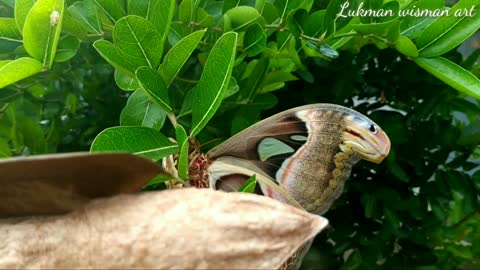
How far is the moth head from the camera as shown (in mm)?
291

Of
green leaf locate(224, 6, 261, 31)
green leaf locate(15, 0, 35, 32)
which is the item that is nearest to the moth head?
green leaf locate(224, 6, 261, 31)

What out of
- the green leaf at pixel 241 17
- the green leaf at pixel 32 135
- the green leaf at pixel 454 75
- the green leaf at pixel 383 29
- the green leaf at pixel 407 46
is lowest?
the green leaf at pixel 32 135

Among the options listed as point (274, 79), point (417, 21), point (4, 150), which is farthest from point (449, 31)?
point (4, 150)

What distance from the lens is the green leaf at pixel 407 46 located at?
0.35 m

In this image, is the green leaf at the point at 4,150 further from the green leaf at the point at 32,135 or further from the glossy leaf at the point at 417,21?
the glossy leaf at the point at 417,21

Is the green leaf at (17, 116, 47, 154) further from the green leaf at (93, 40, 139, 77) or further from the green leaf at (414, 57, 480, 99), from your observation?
the green leaf at (414, 57, 480, 99)

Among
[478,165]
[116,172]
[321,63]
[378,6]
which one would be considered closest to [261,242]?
[116,172]

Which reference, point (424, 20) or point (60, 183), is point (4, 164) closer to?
point (60, 183)

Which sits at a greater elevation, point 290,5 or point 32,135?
point 290,5

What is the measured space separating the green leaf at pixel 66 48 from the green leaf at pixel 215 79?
0.11 meters

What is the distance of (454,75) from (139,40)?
216 millimetres

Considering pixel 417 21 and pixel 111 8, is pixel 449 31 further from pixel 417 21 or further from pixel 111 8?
pixel 111 8

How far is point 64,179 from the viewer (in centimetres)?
19

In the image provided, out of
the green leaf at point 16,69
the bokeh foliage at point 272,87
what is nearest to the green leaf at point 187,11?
the bokeh foliage at point 272,87
